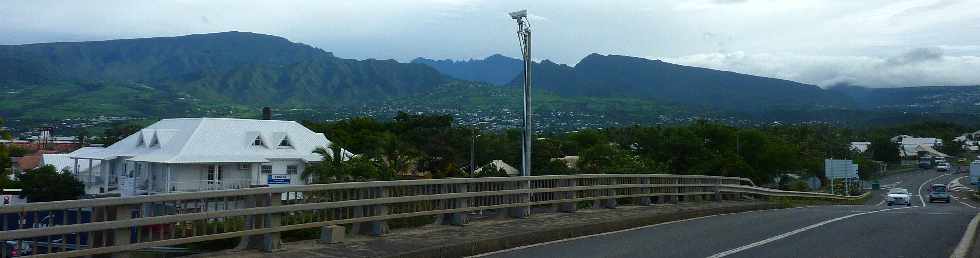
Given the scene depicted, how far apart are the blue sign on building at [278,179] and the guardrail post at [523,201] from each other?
4618 centimetres

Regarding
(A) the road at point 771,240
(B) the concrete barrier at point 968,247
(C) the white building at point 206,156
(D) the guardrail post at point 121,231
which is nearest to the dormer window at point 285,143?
(C) the white building at point 206,156

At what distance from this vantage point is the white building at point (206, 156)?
57094mm

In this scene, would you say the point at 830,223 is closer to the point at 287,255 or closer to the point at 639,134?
the point at 287,255

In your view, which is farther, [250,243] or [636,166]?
[636,166]

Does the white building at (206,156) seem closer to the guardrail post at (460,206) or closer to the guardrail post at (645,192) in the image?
the guardrail post at (645,192)

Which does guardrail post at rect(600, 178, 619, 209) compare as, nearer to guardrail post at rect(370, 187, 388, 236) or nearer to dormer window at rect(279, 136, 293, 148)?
guardrail post at rect(370, 187, 388, 236)

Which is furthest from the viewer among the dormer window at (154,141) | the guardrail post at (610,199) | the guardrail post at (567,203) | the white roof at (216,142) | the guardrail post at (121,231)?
the dormer window at (154,141)

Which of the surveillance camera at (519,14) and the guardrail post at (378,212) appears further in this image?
the surveillance camera at (519,14)

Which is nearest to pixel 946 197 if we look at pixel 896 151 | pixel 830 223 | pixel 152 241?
pixel 830 223

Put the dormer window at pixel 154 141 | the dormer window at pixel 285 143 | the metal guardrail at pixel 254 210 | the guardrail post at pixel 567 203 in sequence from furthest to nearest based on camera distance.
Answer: the dormer window at pixel 285 143, the dormer window at pixel 154 141, the guardrail post at pixel 567 203, the metal guardrail at pixel 254 210

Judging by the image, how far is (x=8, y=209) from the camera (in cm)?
687

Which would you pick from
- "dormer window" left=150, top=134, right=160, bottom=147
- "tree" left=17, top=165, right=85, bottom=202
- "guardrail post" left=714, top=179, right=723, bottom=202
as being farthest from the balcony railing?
"guardrail post" left=714, top=179, right=723, bottom=202

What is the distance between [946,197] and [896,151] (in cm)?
10903

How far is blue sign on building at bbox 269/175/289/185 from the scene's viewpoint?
193 ft
